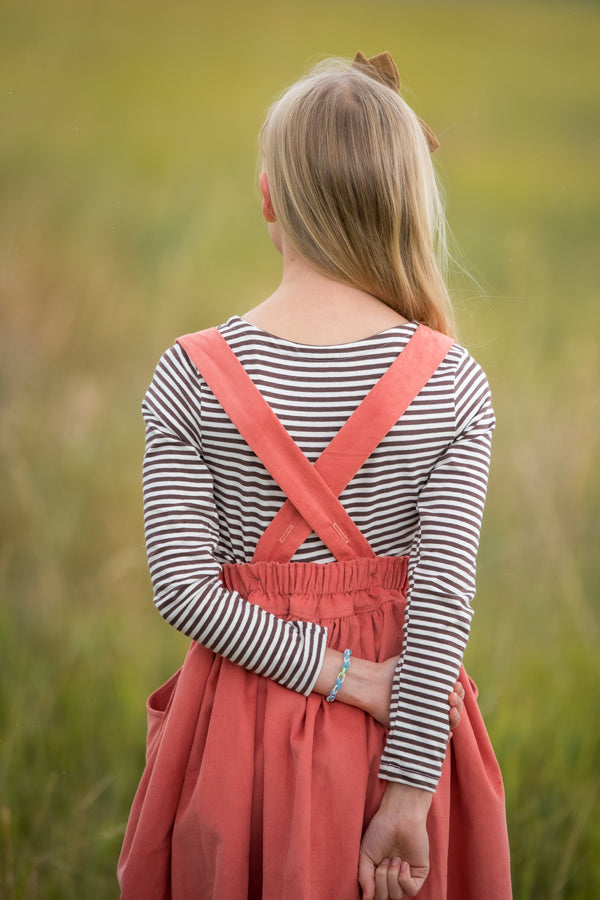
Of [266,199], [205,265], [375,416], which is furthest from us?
[205,265]

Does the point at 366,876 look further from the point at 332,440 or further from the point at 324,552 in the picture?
the point at 332,440

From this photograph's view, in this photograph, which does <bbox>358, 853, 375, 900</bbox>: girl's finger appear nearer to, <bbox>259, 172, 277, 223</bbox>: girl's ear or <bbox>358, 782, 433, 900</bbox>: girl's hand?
<bbox>358, 782, 433, 900</bbox>: girl's hand

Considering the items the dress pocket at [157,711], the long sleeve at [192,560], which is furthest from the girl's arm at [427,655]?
the dress pocket at [157,711]

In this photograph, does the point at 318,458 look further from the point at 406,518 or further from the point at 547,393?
the point at 547,393

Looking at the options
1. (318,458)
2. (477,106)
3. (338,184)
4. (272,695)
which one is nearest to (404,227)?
(338,184)

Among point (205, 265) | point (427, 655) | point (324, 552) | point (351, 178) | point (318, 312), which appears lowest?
point (427, 655)

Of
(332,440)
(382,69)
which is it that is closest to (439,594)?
(332,440)

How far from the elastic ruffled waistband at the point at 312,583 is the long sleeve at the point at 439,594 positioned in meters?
0.06

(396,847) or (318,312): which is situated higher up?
(318,312)

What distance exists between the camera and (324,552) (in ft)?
3.13

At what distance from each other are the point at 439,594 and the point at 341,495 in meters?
0.15

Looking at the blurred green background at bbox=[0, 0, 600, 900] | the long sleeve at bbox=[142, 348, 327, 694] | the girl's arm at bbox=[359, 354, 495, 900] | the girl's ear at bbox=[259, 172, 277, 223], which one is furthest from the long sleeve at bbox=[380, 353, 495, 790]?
the blurred green background at bbox=[0, 0, 600, 900]

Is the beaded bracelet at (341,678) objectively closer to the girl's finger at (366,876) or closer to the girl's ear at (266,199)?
the girl's finger at (366,876)

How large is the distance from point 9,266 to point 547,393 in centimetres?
143
